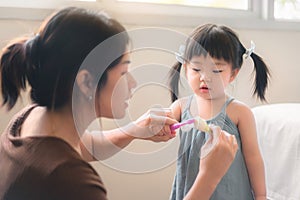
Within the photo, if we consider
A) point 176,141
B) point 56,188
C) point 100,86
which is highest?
point 100,86

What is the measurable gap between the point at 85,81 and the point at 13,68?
121mm

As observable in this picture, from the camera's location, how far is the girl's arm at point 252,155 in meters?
0.93

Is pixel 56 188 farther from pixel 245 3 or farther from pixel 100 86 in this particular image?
pixel 245 3

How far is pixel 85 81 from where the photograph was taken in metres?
0.60

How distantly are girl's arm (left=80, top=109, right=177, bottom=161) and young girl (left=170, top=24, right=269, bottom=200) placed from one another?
0.35 ft

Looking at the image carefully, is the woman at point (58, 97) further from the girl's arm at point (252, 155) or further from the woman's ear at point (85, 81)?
the girl's arm at point (252, 155)

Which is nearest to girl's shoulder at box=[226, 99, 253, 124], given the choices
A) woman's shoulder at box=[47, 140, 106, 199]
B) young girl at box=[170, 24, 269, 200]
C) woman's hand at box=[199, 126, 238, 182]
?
young girl at box=[170, 24, 269, 200]

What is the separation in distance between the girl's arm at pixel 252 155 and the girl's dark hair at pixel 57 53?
0.45m

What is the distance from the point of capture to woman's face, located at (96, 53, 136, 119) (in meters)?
0.62

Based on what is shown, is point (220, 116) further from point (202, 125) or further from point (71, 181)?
point (71, 181)

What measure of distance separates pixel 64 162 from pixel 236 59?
1.87 ft

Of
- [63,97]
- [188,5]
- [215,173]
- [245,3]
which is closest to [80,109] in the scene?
[63,97]

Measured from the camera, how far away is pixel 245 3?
168cm

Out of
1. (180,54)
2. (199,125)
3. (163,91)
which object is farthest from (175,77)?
(163,91)
